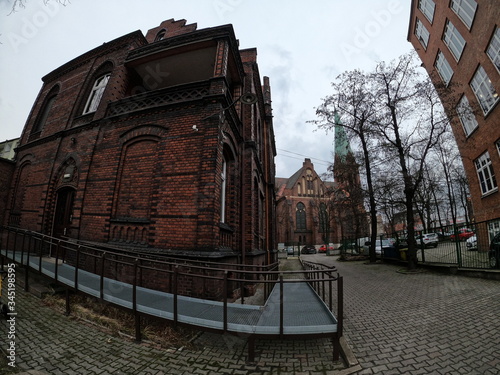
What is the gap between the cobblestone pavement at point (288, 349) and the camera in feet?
8.72

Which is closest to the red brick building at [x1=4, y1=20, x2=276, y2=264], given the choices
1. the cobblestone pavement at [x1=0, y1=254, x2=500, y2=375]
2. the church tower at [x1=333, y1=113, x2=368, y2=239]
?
the cobblestone pavement at [x1=0, y1=254, x2=500, y2=375]

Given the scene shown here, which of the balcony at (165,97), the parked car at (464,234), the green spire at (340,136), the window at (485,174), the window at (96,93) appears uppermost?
the green spire at (340,136)

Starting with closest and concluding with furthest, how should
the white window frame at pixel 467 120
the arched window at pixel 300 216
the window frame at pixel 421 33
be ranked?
the white window frame at pixel 467 120 < the window frame at pixel 421 33 < the arched window at pixel 300 216

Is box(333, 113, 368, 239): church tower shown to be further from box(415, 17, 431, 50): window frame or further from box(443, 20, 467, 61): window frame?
box(415, 17, 431, 50): window frame

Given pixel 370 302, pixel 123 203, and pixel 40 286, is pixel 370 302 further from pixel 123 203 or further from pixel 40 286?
pixel 40 286

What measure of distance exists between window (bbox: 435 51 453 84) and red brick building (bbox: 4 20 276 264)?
14003 millimetres

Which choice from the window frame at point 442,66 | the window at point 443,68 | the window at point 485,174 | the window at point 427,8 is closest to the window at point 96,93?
the window at point 485,174

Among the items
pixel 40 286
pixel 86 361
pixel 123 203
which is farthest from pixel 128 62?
pixel 86 361

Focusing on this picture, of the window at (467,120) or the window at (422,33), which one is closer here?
the window at (467,120)

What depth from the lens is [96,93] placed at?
8930mm

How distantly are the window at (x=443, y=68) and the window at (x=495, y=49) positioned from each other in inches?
152

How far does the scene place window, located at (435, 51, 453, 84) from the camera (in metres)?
13.9

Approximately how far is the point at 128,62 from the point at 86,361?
904 centimetres

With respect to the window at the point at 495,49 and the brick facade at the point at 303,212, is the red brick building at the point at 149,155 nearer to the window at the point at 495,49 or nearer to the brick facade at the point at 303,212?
the window at the point at 495,49
